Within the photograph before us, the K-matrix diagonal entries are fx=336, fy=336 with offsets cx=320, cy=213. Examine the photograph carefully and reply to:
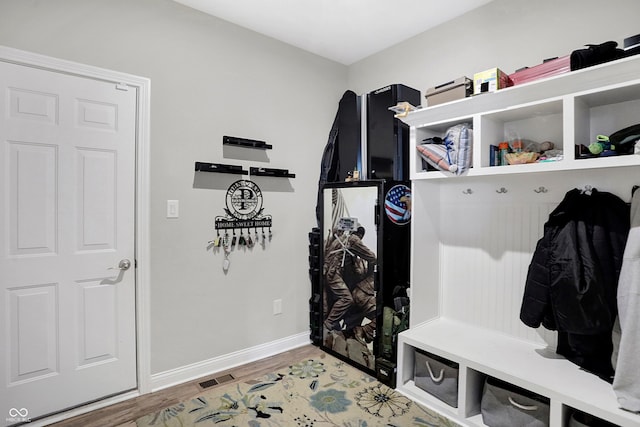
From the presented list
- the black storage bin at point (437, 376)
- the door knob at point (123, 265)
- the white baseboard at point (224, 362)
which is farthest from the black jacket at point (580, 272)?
the door knob at point (123, 265)

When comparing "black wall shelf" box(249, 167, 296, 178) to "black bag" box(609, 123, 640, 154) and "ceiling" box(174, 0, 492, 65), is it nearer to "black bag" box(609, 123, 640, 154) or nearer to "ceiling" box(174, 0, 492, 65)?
"ceiling" box(174, 0, 492, 65)

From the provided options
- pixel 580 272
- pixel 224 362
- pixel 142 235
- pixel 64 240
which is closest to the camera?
pixel 580 272

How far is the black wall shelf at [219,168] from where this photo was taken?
7.93 feet

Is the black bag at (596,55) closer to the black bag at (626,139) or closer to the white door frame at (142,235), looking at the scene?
the black bag at (626,139)

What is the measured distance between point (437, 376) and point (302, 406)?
862mm

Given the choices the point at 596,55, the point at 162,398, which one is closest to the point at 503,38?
the point at 596,55

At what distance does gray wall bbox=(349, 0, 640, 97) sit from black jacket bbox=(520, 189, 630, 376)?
0.91 metres

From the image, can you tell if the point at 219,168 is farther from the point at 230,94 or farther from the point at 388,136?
the point at 388,136

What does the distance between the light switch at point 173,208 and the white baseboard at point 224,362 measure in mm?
1085

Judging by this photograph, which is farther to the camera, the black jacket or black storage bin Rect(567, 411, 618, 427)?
the black jacket

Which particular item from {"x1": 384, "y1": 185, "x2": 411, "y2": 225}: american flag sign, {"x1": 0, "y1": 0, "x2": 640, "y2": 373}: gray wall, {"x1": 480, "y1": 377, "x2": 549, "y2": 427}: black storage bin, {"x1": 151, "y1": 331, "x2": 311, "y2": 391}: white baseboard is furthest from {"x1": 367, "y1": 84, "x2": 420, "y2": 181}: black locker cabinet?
{"x1": 151, "y1": 331, "x2": 311, "y2": 391}: white baseboard

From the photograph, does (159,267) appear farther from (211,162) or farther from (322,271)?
(322,271)

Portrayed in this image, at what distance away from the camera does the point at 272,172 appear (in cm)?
276

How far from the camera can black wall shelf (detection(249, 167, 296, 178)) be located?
2676 mm
